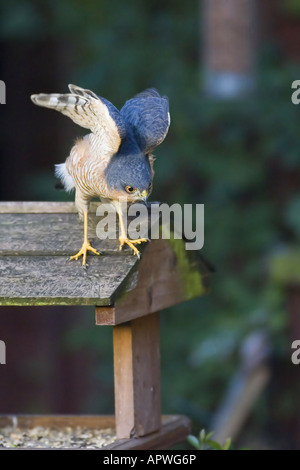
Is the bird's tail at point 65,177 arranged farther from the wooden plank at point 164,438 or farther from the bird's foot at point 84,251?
the wooden plank at point 164,438

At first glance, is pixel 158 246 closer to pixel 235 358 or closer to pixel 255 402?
pixel 255 402

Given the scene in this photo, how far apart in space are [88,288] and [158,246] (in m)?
0.44

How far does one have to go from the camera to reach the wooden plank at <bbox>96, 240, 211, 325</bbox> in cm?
278

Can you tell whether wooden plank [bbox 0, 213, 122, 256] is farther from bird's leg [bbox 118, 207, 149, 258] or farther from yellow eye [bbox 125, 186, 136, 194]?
yellow eye [bbox 125, 186, 136, 194]

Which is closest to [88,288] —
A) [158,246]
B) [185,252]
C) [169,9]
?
[158,246]

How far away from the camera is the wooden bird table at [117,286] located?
2.73 m

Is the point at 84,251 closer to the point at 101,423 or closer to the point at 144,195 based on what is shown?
the point at 144,195

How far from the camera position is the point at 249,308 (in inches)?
281

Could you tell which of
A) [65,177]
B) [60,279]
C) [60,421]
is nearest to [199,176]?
[65,177]

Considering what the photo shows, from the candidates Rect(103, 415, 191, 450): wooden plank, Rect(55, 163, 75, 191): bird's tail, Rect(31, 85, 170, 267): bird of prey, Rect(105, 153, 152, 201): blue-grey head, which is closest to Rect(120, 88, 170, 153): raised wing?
Rect(31, 85, 170, 267): bird of prey

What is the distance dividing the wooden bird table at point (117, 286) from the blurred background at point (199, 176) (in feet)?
9.48

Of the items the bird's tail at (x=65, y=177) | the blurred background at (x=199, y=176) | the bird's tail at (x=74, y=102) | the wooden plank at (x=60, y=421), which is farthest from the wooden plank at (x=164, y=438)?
the blurred background at (x=199, y=176)

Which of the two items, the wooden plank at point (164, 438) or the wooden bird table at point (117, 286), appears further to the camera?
the wooden plank at point (164, 438)

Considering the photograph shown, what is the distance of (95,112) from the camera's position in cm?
296
